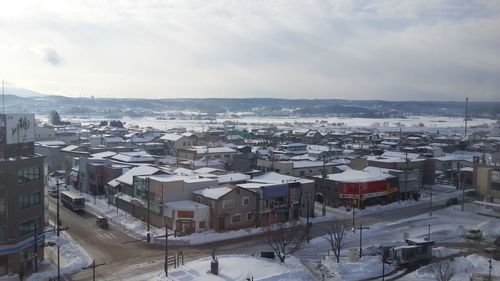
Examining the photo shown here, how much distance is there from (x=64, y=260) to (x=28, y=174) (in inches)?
159

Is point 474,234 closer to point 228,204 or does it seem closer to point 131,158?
point 228,204

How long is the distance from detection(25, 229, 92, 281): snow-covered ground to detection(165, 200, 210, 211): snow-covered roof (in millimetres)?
5105

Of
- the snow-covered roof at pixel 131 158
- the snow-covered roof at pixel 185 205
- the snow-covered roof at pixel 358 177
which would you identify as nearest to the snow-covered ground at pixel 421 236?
the snow-covered roof at pixel 358 177

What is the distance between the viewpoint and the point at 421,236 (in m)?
23.5

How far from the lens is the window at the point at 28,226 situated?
58.0 ft

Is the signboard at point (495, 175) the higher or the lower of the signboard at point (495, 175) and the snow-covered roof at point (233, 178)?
the higher

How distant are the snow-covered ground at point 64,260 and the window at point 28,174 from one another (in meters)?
3.65

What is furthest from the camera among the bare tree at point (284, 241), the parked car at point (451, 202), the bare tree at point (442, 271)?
the parked car at point (451, 202)

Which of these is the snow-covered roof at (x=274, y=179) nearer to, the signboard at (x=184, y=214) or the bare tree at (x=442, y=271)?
the signboard at (x=184, y=214)

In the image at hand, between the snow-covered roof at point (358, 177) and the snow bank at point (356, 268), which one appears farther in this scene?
the snow-covered roof at point (358, 177)

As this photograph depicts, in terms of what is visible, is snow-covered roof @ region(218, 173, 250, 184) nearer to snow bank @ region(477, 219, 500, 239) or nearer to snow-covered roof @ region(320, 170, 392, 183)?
snow-covered roof @ region(320, 170, 392, 183)

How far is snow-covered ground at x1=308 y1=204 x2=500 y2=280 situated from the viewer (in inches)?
706

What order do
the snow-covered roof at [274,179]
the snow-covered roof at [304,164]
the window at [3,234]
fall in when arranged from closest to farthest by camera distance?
the window at [3,234] < the snow-covered roof at [274,179] < the snow-covered roof at [304,164]

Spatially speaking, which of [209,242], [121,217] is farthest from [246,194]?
[121,217]
